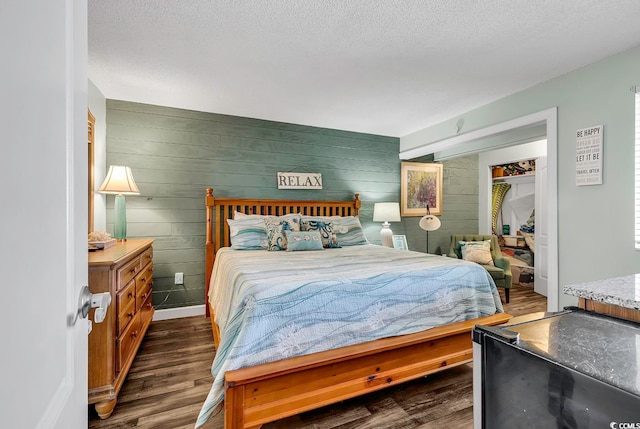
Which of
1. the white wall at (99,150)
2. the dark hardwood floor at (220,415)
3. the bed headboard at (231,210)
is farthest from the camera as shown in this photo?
the bed headboard at (231,210)

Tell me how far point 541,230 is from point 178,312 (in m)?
5.08

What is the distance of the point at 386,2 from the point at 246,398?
2300mm

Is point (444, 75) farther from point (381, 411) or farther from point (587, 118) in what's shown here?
point (381, 411)

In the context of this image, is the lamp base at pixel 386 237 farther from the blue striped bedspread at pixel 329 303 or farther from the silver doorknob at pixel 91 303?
the silver doorknob at pixel 91 303

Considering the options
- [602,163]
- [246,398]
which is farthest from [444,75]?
[246,398]

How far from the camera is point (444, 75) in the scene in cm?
273

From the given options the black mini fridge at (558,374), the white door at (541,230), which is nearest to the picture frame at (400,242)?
the white door at (541,230)

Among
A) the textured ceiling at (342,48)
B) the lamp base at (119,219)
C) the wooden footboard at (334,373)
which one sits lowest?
the wooden footboard at (334,373)

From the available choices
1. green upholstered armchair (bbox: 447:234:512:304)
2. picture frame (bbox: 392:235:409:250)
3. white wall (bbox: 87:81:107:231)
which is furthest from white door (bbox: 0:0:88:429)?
green upholstered armchair (bbox: 447:234:512:304)

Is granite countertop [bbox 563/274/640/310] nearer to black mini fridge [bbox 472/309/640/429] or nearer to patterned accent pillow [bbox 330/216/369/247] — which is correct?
black mini fridge [bbox 472/309/640/429]

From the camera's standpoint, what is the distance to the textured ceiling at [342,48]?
6.11 feet

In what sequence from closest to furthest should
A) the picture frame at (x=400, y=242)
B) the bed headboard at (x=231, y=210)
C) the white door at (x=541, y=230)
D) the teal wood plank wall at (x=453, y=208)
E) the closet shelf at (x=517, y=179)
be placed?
1. the bed headboard at (x=231, y=210)
2. the white door at (x=541, y=230)
3. the picture frame at (x=400, y=242)
4. the teal wood plank wall at (x=453, y=208)
5. the closet shelf at (x=517, y=179)

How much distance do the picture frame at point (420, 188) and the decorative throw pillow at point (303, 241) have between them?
204cm

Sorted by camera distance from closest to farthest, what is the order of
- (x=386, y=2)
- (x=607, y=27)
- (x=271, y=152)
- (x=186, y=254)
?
(x=386, y=2), (x=607, y=27), (x=186, y=254), (x=271, y=152)
